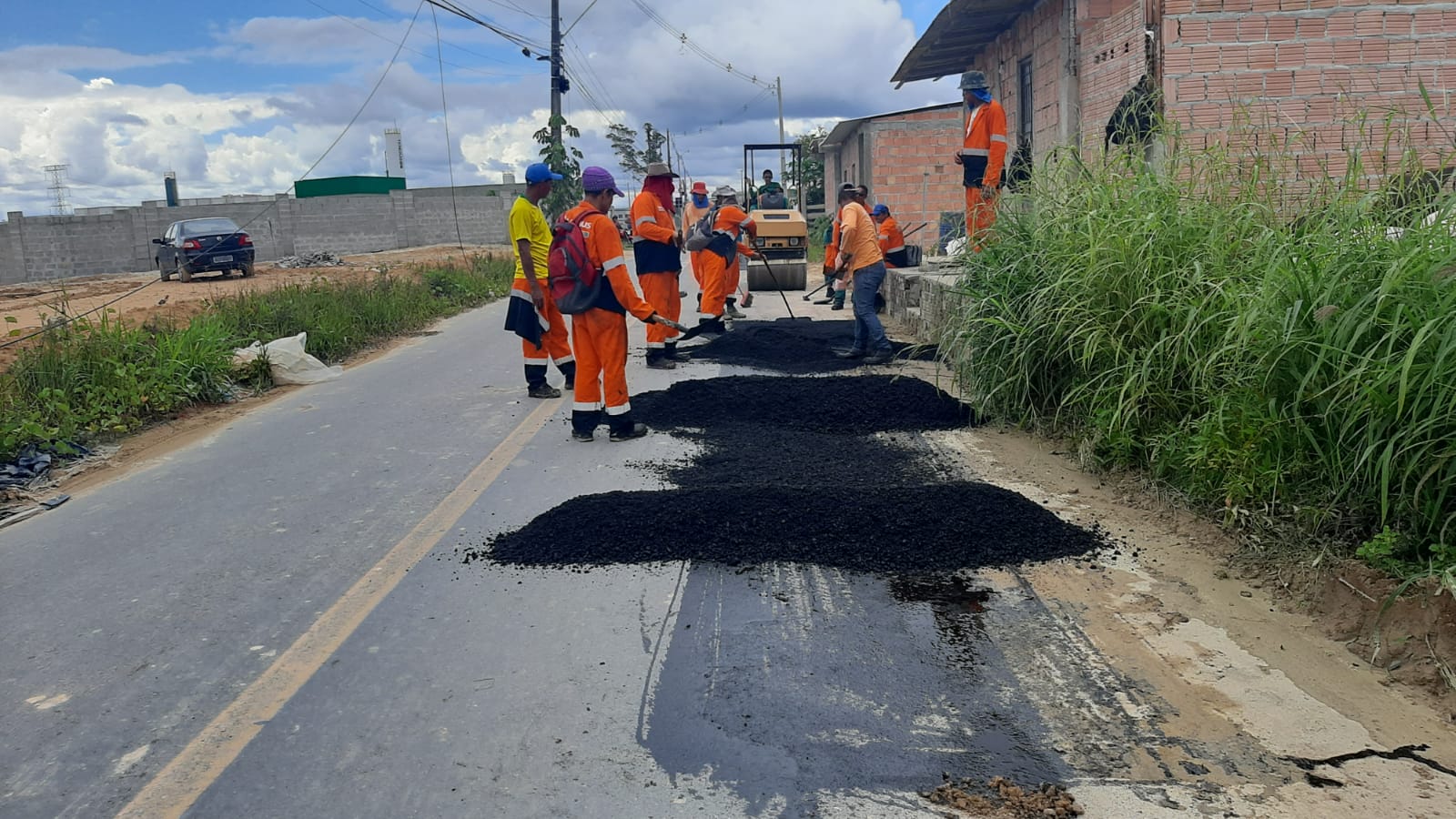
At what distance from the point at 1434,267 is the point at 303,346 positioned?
33.5ft

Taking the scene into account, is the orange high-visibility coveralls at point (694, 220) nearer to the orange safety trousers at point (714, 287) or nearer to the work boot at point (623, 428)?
the orange safety trousers at point (714, 287)

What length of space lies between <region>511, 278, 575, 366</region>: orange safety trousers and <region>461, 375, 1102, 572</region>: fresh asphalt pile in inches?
106

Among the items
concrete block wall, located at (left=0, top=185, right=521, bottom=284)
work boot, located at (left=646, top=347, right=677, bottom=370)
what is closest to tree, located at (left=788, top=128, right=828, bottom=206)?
concrete block wall, located at (left=0, top=185, right=521, bottom=284)

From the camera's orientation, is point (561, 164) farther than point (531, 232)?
Yes

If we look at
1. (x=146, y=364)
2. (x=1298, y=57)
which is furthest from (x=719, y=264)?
(x=1298, y=57)

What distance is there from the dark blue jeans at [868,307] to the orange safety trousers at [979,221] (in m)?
1.14

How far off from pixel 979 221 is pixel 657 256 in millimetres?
3190

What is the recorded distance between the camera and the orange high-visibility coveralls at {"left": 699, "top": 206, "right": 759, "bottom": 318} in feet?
41.4

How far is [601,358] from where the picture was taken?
741cm

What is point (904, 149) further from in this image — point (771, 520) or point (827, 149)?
point (771, 520)

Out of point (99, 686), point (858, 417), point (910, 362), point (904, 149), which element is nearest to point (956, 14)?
point (910, 362)

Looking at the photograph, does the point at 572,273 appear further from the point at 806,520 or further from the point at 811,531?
the point at 811,531

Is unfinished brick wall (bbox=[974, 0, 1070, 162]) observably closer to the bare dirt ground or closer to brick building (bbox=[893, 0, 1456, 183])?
brick building (bbox=[893, 0, 1456, 183])

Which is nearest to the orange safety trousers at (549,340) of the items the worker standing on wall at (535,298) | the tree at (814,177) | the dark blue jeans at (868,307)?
the worker standing on wall at (535,298)
